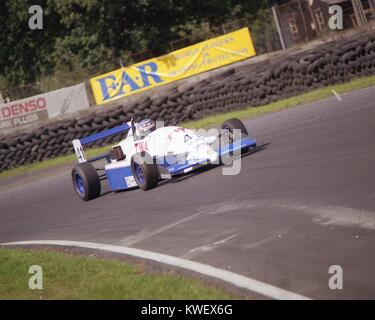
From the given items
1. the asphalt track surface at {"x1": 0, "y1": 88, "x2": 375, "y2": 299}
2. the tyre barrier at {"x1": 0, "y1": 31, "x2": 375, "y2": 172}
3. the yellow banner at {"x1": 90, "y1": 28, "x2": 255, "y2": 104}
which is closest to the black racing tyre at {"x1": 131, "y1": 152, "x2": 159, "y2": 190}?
the asphalt track surface at {"x1": 0, "y1": 88, "x2": 375, "y2": 299}

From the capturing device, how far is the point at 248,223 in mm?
7727

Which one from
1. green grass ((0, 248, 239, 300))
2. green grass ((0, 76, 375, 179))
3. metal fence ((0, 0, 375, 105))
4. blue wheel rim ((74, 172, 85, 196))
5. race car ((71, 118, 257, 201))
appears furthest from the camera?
metal fence ((0, 0, 375, 105))

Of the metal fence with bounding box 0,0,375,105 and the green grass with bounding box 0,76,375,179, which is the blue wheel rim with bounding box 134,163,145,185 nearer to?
the green grass with bounding box 0,76,375,179

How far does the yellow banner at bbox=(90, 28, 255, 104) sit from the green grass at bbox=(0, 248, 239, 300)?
1822 centimetres

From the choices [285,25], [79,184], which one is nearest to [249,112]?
[79,184]

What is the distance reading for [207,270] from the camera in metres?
6.41

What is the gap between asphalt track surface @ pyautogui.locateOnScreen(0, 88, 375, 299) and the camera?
5996 millimetres

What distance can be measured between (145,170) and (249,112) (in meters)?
7.76

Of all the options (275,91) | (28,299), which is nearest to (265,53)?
(275,91)

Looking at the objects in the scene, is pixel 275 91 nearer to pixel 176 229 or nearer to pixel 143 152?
pixel 143 152

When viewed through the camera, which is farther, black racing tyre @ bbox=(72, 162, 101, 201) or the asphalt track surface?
black racing tyre @ bbox=(72, 162, 101, 201)

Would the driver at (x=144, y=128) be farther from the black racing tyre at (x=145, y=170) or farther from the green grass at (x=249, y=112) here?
the green grass at (x=249, y=112)

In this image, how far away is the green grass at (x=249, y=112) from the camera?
1711 centimetres

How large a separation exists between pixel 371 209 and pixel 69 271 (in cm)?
312
